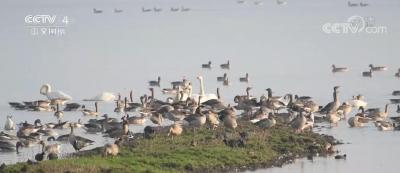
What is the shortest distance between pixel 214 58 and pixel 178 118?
1060 inches

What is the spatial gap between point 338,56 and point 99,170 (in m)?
35.9

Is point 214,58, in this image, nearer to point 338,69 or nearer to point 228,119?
point 338,69

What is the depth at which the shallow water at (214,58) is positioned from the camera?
2883cm

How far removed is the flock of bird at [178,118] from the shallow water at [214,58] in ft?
1.32

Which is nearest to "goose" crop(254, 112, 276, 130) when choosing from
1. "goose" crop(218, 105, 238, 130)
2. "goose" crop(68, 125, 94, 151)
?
"goose" crop(218, 105, 238, 130)

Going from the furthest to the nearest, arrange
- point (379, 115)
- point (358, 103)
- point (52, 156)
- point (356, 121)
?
point (358, 103) < point (379, 115) < point (356, 121) < point (52, 156)

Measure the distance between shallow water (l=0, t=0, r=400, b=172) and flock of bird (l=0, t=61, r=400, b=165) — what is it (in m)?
0.40

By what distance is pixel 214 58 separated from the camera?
5338cm

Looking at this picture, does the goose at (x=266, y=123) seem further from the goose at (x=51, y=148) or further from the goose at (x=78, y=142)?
the goose at (x=51, y=148)

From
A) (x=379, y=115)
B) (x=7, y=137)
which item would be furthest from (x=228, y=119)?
(x=379, y=115)

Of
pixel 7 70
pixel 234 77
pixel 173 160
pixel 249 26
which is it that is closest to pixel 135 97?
pixel 234 77

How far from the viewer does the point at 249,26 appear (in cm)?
7662

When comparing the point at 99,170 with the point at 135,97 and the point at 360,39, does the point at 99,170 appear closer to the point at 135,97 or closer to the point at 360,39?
the point at 135,97

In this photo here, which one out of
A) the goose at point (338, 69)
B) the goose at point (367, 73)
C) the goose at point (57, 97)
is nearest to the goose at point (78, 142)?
the goose at point (57, 97)
